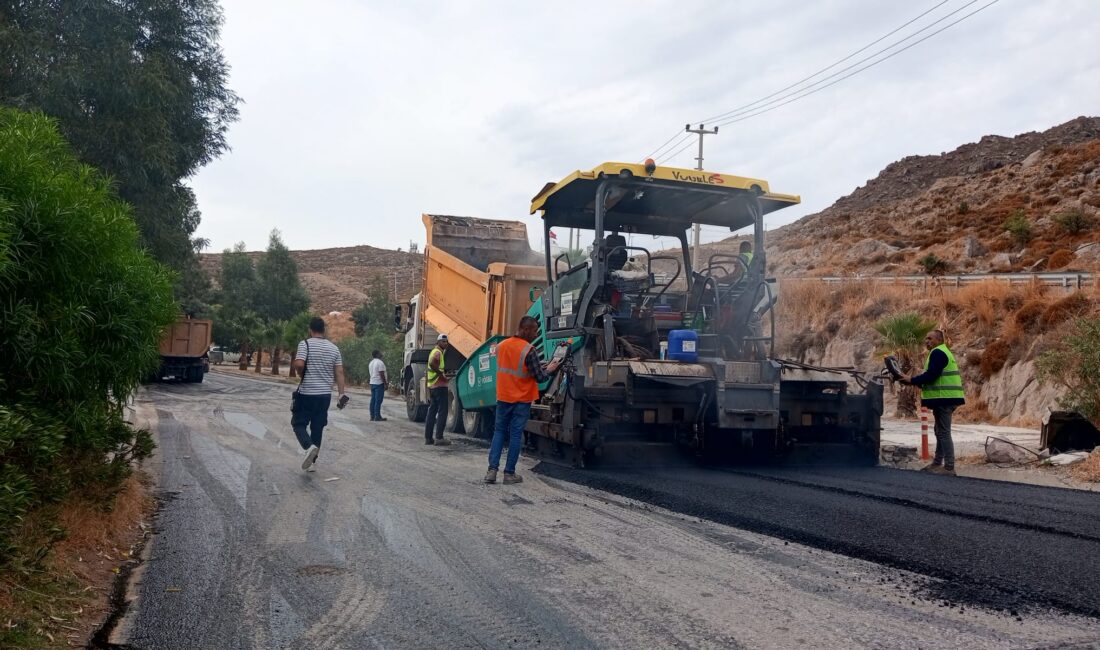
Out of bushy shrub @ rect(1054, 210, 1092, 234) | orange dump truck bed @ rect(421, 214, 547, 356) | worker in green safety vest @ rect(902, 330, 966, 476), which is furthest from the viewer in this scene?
bushy shrub @ rect(1054, 210, 1092, 234)

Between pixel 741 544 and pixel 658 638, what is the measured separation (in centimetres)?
162

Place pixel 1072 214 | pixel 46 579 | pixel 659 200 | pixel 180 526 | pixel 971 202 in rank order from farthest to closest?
1. pixel 971 202
2. pixel 1072 214
3. pixel 659 200
4. pixel 180 526
5. pixel 46 579

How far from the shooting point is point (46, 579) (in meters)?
3.48

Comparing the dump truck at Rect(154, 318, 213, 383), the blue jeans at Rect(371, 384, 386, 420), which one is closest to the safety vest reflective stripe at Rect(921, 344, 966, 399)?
the blue jeans at Rect(371, 384, 386, 420)

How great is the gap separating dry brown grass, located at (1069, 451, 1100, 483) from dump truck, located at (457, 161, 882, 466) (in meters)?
1.73

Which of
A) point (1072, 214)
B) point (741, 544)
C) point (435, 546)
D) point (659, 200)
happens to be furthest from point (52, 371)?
point (1072, 214)

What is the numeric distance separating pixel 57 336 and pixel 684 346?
16.4ft

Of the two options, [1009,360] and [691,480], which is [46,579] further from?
[1009,360]

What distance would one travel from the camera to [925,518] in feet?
17.5

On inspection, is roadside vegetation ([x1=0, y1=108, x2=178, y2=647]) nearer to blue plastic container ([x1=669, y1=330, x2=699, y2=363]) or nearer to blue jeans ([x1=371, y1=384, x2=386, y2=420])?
blue plastic container ([x1=669, y1=330, x2=699, y2=363])

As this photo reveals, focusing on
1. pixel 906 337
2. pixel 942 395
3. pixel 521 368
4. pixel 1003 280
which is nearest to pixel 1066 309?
pixel 1003 280

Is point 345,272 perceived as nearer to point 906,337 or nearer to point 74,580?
point 906,337

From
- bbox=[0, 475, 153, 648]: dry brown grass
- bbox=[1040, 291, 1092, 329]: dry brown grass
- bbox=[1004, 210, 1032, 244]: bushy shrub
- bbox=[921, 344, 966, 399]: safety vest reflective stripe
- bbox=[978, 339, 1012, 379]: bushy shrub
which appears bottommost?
Result: bbox=[0, 475, 153, 648]: dry brown grass

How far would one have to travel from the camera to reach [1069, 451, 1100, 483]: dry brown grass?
24.3 ft
